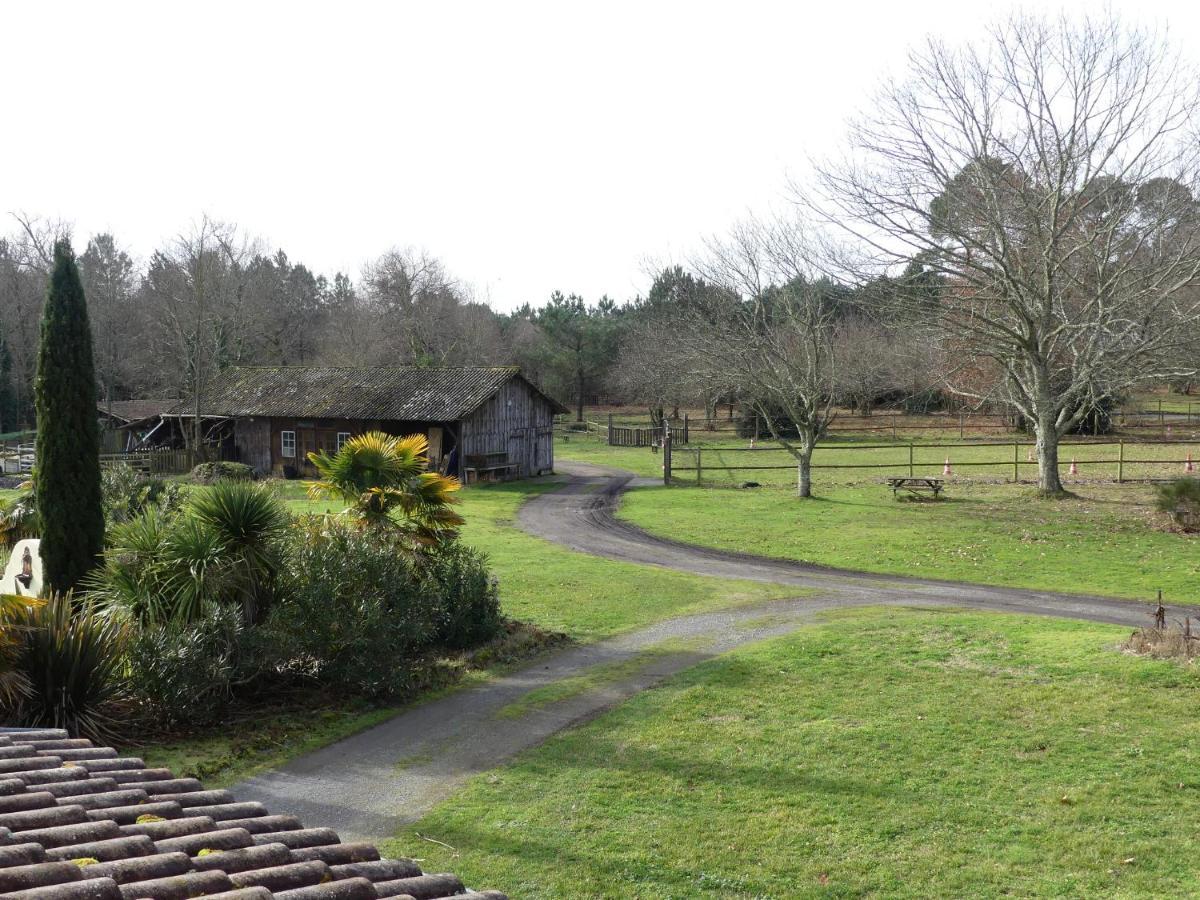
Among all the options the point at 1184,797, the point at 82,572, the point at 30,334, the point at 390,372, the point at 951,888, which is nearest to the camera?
the point at 951,888

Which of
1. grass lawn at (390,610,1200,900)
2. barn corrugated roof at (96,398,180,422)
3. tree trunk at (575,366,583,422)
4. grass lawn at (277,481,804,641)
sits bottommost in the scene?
grass lawn at (390,610,1200,900)

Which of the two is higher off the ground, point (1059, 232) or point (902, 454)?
point (1059, 232)

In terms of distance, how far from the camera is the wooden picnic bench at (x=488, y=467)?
41281 millimetres

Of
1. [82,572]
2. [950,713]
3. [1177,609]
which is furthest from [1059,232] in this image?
[82,572]

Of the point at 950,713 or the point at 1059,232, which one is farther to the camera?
the point at 1059,232

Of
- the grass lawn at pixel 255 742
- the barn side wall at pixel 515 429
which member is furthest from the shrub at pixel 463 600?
the barn side wall at pixel 515 429

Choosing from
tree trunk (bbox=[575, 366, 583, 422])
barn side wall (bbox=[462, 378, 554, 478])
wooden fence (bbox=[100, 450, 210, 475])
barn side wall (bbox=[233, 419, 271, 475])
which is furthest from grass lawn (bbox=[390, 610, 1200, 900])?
tree trunk (bbox=[575, 366, 583, 422])

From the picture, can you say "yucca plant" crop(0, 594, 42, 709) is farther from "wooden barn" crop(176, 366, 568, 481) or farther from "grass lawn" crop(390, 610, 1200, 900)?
"wooden barn" crop(176, 366, 568, 481)

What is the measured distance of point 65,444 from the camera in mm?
14188

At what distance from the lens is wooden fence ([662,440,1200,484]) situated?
40906mm

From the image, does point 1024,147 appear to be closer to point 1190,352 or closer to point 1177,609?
point 1190,352

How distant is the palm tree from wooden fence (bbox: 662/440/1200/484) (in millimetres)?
25082

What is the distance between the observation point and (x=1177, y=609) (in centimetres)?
1884

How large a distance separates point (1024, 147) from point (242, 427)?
34.5 m
